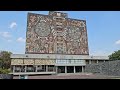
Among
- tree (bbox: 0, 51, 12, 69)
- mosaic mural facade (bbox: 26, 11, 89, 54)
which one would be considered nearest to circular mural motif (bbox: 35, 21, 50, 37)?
mosaic mural facade (bbox: 26, 11, 89, 54)

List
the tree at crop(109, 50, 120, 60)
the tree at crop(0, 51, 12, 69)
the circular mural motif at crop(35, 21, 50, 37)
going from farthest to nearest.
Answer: the tree at crop(109, 50, 120, 60) < the tree at crop(0, 51, 12, 69) < the circular mural motif at crop(35, 21, 50, 37)

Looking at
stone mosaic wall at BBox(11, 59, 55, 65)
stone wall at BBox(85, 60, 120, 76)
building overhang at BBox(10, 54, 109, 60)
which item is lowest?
stone wall at BBox(85, 60, 120, 76)

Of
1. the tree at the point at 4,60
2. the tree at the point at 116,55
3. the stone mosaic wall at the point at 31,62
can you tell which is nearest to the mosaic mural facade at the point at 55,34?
the stone mosaic wall at the point at 31,62

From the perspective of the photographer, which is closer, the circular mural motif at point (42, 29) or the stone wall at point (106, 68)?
the stone wall at point (106, 68)

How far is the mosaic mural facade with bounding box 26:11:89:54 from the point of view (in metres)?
30.4

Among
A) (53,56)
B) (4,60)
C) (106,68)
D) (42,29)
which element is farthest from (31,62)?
(106,68)

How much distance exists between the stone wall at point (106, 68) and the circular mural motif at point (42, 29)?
8.74m

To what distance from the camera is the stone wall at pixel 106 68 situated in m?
22.7

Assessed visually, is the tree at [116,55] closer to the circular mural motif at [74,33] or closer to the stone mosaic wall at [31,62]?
the circular mural motif at [74,33]

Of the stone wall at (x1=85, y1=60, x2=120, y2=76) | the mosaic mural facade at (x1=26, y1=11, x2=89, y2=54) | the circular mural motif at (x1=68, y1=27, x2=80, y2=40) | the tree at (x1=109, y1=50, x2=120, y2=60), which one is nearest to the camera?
the stone wall at (x1=85, y1=60, x2=120, y2=76)

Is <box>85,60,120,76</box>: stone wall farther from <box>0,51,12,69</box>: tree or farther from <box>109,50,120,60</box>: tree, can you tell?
<box>0,51,12,69</box>: tree
